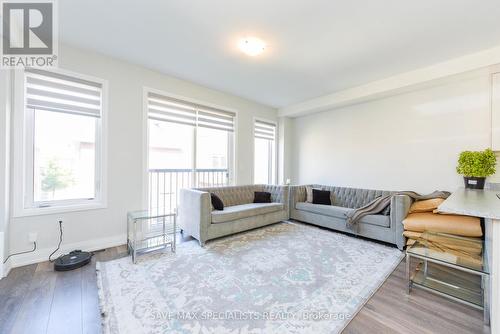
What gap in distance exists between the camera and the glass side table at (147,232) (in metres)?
2.64

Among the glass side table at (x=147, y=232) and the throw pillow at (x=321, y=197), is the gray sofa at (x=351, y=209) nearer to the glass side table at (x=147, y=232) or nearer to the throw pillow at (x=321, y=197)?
the throw pillow at (x=321, y=197)

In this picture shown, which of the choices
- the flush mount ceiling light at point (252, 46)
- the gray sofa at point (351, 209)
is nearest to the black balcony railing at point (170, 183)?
the gray sofa at point (351, 209)

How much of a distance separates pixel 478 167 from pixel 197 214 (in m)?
3.90

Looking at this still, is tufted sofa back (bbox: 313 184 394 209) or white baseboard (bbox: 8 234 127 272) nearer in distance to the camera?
white baseboard (bbox: 8 234 127 272)

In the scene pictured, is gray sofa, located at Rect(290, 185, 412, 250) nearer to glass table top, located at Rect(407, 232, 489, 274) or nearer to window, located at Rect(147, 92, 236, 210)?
glass table top, located at Rect(407, 232, 489, 274)

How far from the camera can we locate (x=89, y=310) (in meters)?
1.68

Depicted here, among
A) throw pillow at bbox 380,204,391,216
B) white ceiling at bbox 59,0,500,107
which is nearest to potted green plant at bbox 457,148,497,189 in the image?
throw pillow at bbox 380,204,391,216

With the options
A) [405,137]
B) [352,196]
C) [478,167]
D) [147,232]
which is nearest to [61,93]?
[147,232]

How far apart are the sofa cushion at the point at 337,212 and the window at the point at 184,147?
166cm

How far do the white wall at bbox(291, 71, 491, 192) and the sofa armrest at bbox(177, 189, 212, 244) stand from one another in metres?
3.08

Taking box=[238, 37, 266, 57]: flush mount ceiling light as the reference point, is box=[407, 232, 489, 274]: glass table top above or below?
below

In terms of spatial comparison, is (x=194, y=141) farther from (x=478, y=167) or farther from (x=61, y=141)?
(x=478, y=167)

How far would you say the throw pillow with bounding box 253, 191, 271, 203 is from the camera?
4.27 meters

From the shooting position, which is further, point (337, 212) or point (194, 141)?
point (194, 141)
